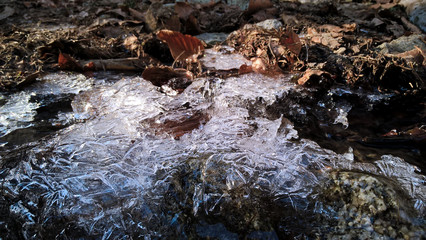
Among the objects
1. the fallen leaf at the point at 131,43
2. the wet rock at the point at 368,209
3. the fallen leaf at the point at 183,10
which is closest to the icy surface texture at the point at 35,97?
the fallen leaf at the point at 131,43

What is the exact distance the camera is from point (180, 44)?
248cm

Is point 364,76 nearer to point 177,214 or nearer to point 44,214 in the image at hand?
point 177,214

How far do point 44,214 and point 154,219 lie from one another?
457mm

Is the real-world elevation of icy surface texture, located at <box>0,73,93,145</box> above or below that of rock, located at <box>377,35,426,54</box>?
below

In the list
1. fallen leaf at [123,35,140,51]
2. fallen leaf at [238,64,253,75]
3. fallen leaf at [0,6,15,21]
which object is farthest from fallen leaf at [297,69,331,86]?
fallen leaf at [0,6,15,21]

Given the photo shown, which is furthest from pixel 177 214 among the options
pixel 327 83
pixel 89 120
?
pixel 327 83

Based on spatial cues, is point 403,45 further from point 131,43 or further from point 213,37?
point 131,43

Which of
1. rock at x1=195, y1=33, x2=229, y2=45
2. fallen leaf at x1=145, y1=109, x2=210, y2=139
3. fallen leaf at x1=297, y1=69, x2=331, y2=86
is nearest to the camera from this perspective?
fallen leaf at x1=145, y1=109, x2=210, y2=139

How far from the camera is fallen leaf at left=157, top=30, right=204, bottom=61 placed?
2395 mm

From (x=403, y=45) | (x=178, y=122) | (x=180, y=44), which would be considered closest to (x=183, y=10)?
(x=180, y=44)

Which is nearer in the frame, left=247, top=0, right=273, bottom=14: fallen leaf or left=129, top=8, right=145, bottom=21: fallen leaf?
left=129, top=8, right=145, bottom=21: fallen leaf

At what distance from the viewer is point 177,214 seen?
1.13 m

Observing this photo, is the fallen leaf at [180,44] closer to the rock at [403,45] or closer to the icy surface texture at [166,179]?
the icy surface texture at [166,179]

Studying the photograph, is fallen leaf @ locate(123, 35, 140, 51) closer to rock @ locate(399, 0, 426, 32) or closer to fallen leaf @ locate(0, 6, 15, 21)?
fallen leaf @ locate(0, 6, 15, 21)
